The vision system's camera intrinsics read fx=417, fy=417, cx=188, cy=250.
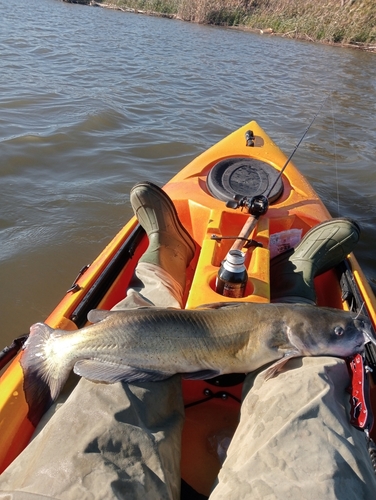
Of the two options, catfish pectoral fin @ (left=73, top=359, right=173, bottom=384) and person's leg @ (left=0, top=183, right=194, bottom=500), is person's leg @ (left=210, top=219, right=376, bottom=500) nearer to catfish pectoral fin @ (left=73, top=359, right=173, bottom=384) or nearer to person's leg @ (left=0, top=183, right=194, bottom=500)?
person's leg @ (left=0, top=183, right=194, bottom=500)

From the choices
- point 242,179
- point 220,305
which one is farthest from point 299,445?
point 242,179

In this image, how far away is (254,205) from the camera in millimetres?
3439

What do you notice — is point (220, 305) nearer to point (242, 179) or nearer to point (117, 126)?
point (242, 179)

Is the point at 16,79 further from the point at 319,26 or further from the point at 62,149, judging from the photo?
the point at 319,26

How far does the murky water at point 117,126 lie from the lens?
5.02 m

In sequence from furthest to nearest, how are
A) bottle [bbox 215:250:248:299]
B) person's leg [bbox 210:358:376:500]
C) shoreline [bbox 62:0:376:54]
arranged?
shoreline [bbox 62:0:376:54], bottle [bbox 215:250:248:299], person's leg [bbox 210:358:376:500]

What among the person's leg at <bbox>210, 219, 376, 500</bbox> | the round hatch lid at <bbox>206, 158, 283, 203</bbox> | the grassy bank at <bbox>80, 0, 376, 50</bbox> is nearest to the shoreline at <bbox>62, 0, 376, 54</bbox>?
the grassy bank at <bbox>80, 0, 376, 50</bbox>

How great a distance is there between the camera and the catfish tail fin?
212 cm

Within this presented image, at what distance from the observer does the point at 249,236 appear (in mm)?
3312

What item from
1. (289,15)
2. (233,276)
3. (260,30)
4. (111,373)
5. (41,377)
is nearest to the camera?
(111,373)

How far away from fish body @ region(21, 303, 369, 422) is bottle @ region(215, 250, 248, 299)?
0.32 metres

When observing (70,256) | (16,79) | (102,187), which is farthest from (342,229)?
(16,79)

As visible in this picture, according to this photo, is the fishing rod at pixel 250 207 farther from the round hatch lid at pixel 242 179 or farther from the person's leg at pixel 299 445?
the person's leg at pixel 299 445

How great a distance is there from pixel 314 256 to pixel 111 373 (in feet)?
6.52
